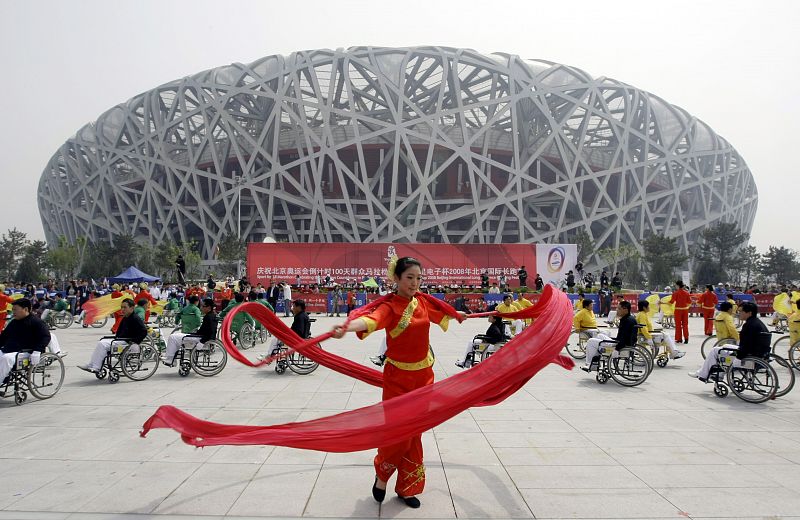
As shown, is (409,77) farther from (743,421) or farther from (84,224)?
(743,421)

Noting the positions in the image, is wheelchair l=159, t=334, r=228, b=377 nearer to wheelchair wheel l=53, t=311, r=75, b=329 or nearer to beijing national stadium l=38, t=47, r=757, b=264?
wheelchair wheel l=53, t=311, r=75, b=329

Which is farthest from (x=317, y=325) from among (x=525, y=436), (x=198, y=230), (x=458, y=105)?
(x=198, y=230)

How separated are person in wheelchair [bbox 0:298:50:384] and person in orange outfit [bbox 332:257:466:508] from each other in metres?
5.56

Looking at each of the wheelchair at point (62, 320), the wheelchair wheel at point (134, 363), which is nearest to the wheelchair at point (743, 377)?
the wheelchair wheel at point (134, 363)

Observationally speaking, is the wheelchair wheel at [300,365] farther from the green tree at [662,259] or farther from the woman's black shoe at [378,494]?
the green tree at [662,259]

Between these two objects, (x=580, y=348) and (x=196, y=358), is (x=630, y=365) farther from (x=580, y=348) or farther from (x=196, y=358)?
→ (x=196, y=358)

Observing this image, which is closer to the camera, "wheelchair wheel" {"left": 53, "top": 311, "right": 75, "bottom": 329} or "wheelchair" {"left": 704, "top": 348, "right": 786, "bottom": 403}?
"wheelchair" {"left": 704, "top": 348, "right": 786, "bottom": 403}

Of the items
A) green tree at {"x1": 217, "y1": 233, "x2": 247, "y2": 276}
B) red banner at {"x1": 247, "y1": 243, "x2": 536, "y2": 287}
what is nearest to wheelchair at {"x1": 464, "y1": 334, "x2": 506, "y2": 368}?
red banner at {"x1": 247, "y1": 243, "x2": 536, "y2": 287}

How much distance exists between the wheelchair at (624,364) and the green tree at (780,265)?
50056 mm

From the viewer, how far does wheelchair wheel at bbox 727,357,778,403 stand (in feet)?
22.8

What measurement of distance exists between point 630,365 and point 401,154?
4162 centimetres

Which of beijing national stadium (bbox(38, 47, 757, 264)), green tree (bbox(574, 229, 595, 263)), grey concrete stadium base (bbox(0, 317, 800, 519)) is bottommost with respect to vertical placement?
grey concrete stadium base (bbox(0, 317, 800, 519))

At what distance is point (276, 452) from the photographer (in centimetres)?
485

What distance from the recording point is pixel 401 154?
48312 millimetres
